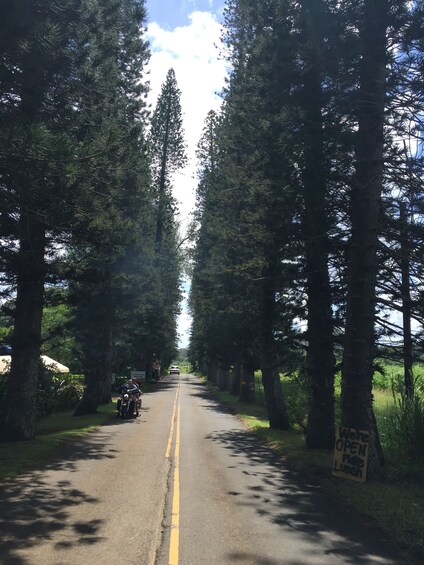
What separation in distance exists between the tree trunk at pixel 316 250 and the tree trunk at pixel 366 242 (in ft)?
3.01

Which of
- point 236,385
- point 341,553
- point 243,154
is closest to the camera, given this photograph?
point 341,553

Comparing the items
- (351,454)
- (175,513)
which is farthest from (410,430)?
(175,513)

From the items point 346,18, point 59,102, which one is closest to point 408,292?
point 346,18

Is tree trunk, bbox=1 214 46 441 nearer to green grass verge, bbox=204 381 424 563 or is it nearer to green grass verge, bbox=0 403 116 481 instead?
green grass verge, bbox=0 403 116 481

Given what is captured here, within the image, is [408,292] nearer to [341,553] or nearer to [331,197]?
[331,197]

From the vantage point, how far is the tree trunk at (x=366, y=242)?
10.2 metres

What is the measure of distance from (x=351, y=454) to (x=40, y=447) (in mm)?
7801

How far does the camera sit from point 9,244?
1214 cm

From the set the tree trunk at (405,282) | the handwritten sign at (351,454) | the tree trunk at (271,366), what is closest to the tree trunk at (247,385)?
the tree trunk at (271,366)

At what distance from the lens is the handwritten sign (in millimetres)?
9570

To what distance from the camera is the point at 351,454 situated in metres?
9.76

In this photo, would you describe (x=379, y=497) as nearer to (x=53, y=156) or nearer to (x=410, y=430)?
(x=410, y=430)

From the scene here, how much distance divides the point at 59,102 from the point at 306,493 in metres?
9.86

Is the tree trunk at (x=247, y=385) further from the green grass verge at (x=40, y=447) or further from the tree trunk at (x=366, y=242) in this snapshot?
the tree trunk at (x=366, y=242)
